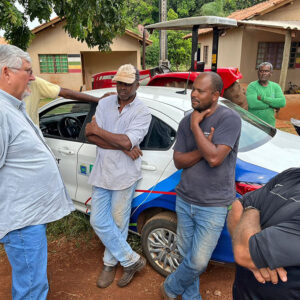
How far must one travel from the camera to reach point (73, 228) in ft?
12.0

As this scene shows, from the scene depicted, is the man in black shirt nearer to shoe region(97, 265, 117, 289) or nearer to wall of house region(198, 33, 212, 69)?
shoe region(97, 265, 117, 289)

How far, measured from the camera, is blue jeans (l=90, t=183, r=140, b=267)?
2.68 m

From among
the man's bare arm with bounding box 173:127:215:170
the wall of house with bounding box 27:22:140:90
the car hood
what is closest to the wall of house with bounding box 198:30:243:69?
the wall of house with bounding box 27:22:140:90

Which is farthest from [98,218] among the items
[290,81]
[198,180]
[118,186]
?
[290,81]

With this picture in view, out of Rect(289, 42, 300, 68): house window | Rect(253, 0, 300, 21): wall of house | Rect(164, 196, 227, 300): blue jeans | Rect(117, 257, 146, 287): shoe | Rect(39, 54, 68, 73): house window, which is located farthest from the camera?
Rect(39, 54, 68, 73): house window

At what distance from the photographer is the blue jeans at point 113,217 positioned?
2.68m

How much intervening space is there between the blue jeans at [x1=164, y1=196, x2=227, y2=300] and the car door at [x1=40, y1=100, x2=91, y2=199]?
1.50 metres

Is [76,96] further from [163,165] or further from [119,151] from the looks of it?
[163,165]

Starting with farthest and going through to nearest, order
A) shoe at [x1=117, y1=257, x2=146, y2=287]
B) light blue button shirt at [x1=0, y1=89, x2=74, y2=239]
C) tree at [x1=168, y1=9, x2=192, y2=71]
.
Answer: tree at [x1=168, y1=9, x2=192, y2=71]
shoe at [x1=117, y1=257, x2=146, y2=287]
light blue button shirt at [x1=0, y1=89, x2=74, y2=239]

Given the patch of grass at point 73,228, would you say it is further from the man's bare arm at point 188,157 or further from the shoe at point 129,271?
the man's bare arm at point 188,157

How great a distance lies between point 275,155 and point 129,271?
1729 millimetres

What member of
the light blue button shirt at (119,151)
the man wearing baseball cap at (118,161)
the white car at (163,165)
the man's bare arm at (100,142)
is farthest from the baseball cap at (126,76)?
the man's bare arm at (100,142)

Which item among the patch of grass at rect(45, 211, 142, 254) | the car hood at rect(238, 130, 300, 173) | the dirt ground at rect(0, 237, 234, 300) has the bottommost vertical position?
the dirt ground at rect(0, 237, 234, 300)

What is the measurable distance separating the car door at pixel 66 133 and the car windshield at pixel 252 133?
1683mm
